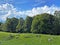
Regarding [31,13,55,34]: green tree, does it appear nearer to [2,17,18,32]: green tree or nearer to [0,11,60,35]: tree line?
[0,11,60,35]: tree line

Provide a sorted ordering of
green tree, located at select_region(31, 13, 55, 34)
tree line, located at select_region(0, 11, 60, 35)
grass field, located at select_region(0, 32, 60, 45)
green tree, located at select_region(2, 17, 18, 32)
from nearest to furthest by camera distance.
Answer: grass field, located at select_region(0, 32, 60, 45)
green tree, located at select_region(31, 13, 55, 34)
tree line, located at select_region(0, 11, 60, 35)
green tree, located at select_region(2, 17, 18, 32)

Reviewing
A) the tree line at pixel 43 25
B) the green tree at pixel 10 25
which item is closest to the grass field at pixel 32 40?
the tree line at pixel 43 25

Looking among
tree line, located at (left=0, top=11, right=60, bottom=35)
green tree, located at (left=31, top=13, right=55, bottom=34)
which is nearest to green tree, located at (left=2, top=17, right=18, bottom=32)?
tree line, located at (left=0, top=11, right=60, bottom=35)

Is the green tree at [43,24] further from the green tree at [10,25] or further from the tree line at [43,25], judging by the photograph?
the green tree at [10,25]

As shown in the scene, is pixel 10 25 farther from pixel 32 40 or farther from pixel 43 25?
pixel 32 40

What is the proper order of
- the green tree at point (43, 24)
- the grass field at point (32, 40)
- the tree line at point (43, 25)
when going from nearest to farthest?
1. the grass field at point (32, 40)
2. the green tree at point (43, 24)
3. the tree line at point (43, 25)

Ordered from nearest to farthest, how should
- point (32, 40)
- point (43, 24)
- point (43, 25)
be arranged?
point (32, 40)
point (43, 25)
point (43, 24)

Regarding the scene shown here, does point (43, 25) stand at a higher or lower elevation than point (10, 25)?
higher

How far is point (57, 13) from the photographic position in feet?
396

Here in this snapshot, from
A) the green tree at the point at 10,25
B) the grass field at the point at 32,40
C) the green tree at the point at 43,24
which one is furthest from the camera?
the green tree at the point at 10,25

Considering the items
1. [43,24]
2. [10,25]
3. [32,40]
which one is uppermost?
[43,24]

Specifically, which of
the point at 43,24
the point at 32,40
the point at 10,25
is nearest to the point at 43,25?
the point at 43,24

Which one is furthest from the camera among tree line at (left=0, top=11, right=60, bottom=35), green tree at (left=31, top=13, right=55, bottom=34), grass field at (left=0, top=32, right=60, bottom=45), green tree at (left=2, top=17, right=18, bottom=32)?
green tree at (left=2, top=17, right=18, bottom=32)

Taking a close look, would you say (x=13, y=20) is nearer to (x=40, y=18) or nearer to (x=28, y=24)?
(x=28, y=24)
